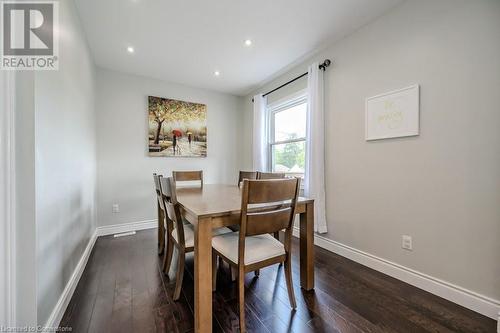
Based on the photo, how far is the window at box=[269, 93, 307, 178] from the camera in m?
3.07

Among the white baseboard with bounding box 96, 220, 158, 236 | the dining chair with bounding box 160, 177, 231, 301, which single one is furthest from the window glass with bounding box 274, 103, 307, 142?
the white baseboard with bounding box 96, 220, 158, 236

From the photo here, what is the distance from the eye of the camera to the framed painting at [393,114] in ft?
5.80

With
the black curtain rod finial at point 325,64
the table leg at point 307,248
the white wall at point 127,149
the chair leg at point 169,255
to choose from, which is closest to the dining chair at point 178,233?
the chair leg at point 169,255

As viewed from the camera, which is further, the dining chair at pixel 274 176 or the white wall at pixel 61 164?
the dining chair at pixel 274 176

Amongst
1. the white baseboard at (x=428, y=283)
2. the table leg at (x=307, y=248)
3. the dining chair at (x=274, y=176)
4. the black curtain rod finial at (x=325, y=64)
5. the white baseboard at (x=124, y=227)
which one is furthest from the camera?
the white baseboard at (x=124, y=227)

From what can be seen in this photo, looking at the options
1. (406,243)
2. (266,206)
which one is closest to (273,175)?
(266,206)

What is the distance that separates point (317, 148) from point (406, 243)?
1272 mm

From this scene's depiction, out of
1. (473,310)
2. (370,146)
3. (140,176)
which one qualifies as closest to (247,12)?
(370,146)

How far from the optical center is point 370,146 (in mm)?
2090

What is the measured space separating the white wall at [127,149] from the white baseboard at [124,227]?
0.06 meters

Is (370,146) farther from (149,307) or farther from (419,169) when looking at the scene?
(149,307)

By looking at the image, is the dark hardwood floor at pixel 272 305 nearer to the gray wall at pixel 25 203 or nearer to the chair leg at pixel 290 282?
the chair leg at pixel 290 282

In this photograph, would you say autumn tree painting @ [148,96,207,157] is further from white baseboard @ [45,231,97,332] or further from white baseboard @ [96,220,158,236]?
white baseboard @ [45,231,97,332]

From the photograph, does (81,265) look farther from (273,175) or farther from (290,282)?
(273,175)
